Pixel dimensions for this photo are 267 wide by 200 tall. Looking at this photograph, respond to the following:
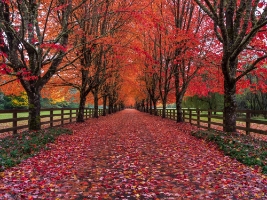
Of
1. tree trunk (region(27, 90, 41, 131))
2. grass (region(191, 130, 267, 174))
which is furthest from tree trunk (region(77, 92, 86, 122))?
grass (region(191, 130, 267, 174))

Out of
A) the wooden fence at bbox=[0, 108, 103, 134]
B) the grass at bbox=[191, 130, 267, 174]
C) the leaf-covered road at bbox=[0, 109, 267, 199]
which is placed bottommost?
the leaf-covered road at bbox=[0, 109, 267, 199]

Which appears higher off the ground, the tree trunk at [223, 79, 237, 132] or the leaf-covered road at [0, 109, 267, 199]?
the tree trunk at [223, 79, 237, 132]

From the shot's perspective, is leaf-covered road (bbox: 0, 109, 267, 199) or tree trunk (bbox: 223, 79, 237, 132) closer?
leaf-covered road (bbox: 0, 109, 267, 199)

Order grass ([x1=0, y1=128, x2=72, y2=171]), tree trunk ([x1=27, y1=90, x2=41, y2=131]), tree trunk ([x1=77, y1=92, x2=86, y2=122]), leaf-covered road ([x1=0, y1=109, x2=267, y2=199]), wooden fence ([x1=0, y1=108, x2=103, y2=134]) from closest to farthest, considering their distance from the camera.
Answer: leaf-covered road ([x1=0, y1=109, x2=267, y2=199])
grass ([x1=0, y1=128, x2=72, y2=171])
wooden fence ([x1=0, y1=108, x2=103, y2=134])
tree trunk ([x1=27, y1=90, x2=41, y2=131])
tree trunk ([x1=77, y1=92, x2=86, y2=122])

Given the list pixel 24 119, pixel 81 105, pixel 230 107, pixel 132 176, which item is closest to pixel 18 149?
pixel 132 176

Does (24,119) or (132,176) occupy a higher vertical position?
(24,119)

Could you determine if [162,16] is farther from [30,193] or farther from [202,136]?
[30,193]

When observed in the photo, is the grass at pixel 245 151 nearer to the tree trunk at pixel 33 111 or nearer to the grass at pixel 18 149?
the grass at pixel 18 149

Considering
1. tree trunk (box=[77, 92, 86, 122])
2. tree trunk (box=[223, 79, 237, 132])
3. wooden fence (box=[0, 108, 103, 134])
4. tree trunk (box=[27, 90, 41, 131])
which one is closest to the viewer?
wooden fence (box=[0, 108, 103, 134])

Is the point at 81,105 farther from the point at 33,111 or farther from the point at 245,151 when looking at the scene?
the point at 245,151

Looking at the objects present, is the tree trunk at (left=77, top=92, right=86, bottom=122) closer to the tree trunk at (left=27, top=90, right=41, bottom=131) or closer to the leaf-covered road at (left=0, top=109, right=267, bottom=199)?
the tree trunk at (left=27, top=90, right=41, bottom=131)

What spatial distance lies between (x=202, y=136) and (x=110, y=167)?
5973mm

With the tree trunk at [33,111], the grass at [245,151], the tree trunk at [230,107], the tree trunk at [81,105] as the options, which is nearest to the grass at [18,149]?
the tree trunk at [33,111]

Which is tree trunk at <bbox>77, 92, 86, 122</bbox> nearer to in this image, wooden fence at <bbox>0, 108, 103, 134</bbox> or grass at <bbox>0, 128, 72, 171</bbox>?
wooden fence at <bbox>0, 108, 103, 134</bbox>
